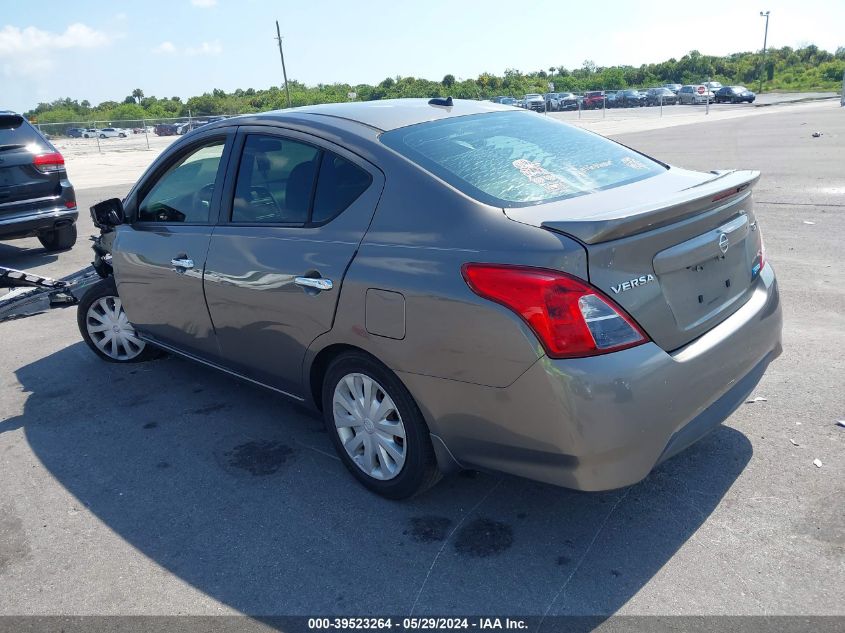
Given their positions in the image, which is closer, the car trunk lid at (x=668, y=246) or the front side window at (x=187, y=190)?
the car trunk lid at (x=668, y=246)

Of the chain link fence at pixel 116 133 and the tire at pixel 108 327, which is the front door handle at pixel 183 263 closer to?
the tire at pixel 108 327

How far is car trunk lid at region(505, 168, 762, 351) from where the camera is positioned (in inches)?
105

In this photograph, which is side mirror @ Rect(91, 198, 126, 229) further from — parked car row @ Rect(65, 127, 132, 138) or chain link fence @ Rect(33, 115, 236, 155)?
parked car row @ Rect(65, 127, 132, 138)

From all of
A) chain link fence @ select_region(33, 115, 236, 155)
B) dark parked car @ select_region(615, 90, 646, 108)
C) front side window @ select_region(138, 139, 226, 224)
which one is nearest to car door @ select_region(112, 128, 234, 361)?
front side window @ select_region(138, 139, 226, 224)

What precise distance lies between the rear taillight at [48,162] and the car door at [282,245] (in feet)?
19.8

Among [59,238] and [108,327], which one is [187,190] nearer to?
[108,327]

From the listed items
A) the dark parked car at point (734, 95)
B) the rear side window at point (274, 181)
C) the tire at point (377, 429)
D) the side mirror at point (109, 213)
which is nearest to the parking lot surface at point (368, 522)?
the tire at point (377, 429)

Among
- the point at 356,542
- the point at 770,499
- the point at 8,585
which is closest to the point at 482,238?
the point at 356,542

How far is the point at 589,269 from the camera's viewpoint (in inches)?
104

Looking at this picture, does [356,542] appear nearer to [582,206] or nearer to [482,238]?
[482,238]

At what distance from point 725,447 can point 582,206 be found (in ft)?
5.04

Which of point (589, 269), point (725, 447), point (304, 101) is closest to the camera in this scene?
point (589, 269)

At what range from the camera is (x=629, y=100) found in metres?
55.3

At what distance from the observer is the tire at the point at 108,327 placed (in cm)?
530
